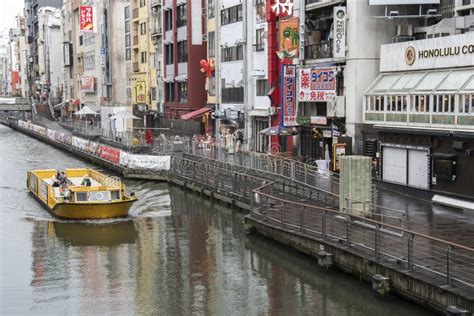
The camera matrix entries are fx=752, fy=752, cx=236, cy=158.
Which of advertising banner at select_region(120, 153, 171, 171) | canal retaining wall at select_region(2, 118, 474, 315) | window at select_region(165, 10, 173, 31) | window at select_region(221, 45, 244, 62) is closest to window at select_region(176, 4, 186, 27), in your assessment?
window at select_region(165, 10, 173, 31)

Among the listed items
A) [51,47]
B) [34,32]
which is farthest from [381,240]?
[34,32]

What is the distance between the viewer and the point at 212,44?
7100 centimetres

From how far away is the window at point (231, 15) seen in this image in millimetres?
62281

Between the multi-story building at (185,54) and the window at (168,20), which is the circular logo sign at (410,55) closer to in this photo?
the multi-story building at (185,54)

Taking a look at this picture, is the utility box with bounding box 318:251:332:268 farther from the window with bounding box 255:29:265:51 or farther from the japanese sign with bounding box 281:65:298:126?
the window with bounding box 255:29:265:51

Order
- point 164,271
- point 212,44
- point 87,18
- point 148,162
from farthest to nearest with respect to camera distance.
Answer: point 87,18 → point 212,44 → point 148,162 → point 164,271

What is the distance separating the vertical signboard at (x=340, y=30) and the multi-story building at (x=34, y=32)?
144 metres

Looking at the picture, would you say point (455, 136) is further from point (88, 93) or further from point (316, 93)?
point (88, 93)

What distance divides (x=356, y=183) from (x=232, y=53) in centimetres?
3591

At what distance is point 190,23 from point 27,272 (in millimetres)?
48784

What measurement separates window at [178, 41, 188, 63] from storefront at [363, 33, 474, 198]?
3728cm

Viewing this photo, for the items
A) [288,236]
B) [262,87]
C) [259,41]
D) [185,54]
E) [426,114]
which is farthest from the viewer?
[185,54]

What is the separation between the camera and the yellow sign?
9351cm

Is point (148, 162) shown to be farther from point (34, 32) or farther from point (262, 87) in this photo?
point (34, 32)
